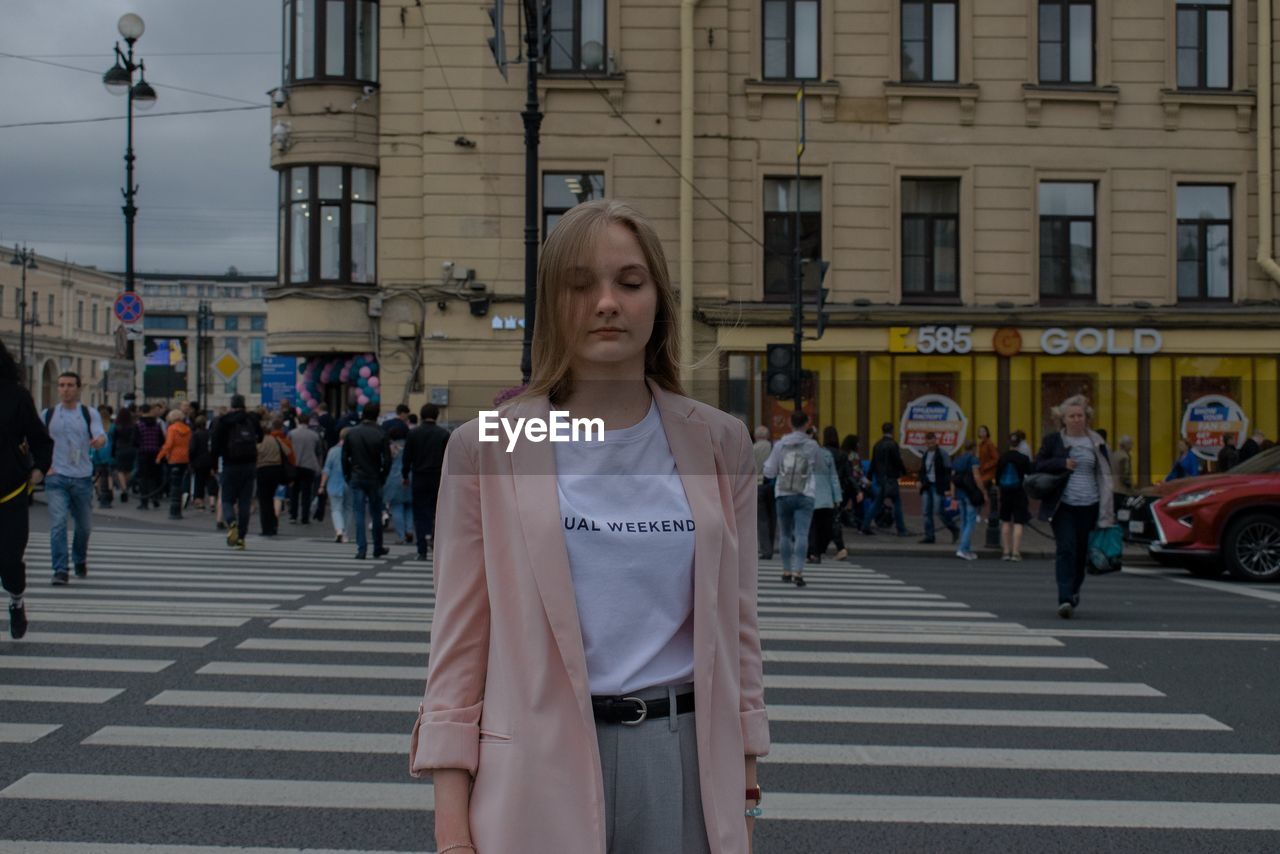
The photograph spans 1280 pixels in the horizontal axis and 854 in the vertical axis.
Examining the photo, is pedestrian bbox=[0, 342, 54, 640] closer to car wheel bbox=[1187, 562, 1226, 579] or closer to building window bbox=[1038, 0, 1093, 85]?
car wheel bbox=[1187, 562, 1226, 579]

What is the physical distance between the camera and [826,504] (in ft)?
54.7

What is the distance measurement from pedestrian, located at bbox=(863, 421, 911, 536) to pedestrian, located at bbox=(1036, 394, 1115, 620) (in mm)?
10027

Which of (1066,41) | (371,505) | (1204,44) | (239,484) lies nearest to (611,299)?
(371,505)

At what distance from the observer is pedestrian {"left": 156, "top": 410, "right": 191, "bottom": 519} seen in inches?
896

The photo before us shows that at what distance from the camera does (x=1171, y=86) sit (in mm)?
26250

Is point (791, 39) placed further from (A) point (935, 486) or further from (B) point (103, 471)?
(B) point (103, 471)

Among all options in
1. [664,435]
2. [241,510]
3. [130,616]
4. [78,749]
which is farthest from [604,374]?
[241,510]

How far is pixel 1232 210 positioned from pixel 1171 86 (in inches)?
108

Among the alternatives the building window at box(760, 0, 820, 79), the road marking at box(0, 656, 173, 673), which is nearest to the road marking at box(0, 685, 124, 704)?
the road marking at box(0, 656, 173, 673)

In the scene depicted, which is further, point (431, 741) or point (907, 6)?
point (907, 6)

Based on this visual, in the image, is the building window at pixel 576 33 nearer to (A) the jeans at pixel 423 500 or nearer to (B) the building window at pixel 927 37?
(B) the building window at pixel 927 37

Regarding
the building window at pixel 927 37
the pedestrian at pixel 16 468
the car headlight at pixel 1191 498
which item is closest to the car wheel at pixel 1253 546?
the car headlight at pixel 1191 498

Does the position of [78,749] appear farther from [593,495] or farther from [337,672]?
[593,495]

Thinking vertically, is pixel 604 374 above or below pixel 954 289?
below
